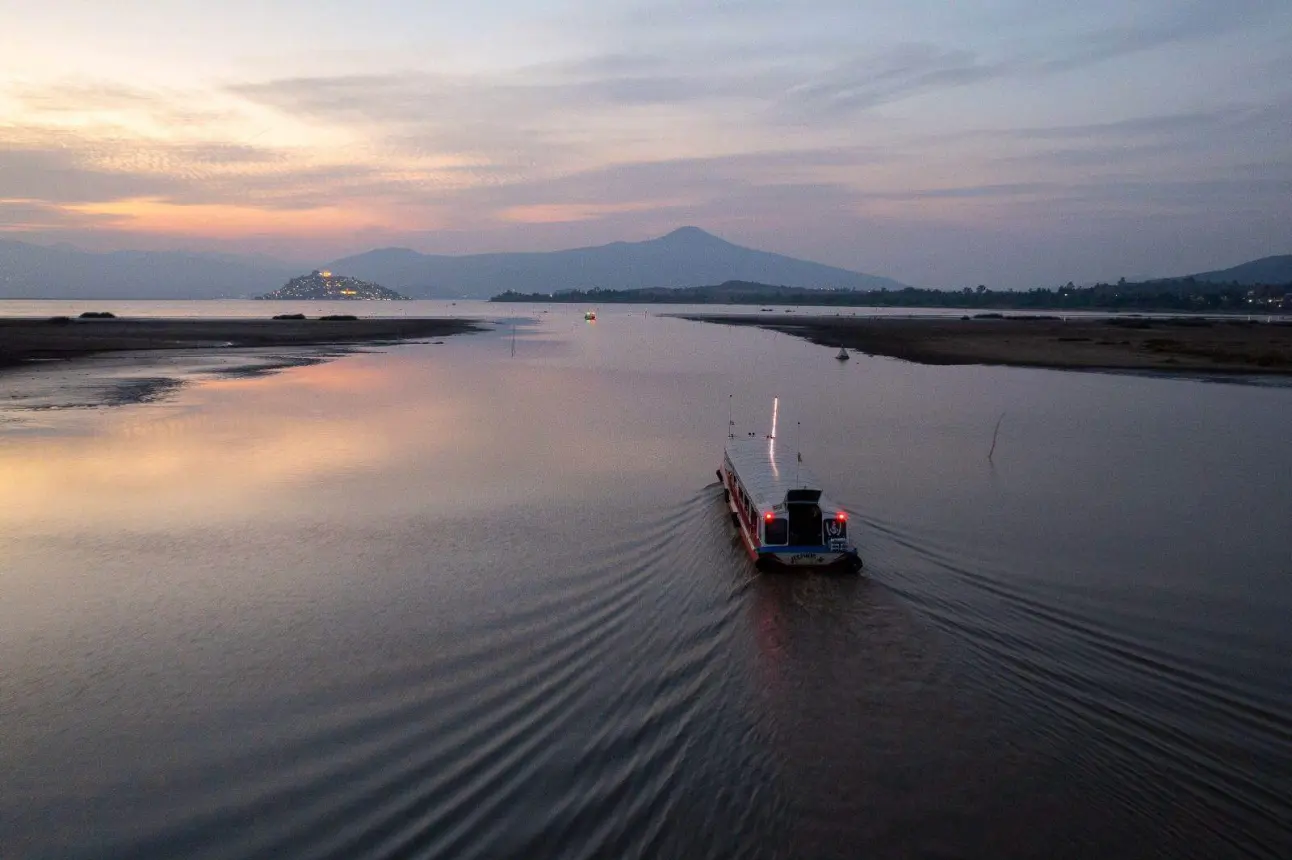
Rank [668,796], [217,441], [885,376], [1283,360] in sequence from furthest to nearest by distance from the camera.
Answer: [1283,360], [885,376], [217,441], [668,796]

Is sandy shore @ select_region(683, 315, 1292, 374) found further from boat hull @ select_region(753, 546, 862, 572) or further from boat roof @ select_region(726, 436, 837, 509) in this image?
boat hull @ select_region(753, 546, 862, 572)

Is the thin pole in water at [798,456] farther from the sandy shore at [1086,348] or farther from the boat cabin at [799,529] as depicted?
the sandy shore at [1086,348]

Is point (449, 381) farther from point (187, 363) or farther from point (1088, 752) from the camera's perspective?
point (1088, 752)

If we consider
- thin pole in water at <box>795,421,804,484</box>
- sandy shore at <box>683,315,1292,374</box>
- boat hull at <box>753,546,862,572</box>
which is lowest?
boat hull at <box>753,546,862,572</box>

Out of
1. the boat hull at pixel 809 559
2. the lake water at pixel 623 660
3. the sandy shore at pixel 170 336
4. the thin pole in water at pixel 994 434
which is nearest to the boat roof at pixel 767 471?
the boat hull at pixel 809 559

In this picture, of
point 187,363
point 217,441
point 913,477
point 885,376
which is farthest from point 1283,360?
point 187,363

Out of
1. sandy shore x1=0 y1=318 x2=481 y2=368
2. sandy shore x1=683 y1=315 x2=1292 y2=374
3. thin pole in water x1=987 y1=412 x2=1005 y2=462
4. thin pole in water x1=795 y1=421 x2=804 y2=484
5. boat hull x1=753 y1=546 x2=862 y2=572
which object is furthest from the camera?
sandy shore x1=0 y1=318 x2=481 y2=368

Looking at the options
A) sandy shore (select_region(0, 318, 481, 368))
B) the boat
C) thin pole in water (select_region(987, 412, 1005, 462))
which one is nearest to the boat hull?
the boat

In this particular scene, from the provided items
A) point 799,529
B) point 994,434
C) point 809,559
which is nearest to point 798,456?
point 799,529
